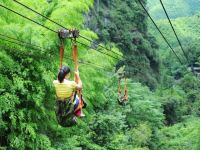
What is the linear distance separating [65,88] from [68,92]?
90 mm

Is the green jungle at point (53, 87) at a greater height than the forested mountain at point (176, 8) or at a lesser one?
lesser

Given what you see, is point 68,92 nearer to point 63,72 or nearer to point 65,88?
point 65,88

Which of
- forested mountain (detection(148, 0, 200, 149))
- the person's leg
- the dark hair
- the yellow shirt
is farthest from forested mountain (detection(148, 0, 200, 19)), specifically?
the dark hair

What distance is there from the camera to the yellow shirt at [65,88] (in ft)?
20.2

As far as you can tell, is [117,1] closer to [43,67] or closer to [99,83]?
[99,83]

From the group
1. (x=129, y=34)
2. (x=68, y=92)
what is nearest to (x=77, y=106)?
(x=68, y=92)

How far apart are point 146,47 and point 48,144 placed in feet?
145

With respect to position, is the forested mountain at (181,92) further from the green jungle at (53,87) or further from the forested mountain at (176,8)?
the forested mountain at (176,8)

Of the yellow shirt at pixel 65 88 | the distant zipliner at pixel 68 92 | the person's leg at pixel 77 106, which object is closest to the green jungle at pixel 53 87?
the distant zipliner at pixel 68 92

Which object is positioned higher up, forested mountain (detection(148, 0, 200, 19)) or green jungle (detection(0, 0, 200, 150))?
forested mountain (detection(148, 0, 200, 19))

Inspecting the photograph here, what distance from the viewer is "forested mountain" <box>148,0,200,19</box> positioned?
422 feet

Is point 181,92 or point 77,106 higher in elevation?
point 181,92

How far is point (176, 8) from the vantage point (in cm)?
13112

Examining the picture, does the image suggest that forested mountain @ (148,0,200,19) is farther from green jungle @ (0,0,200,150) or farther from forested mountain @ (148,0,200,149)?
green jungle @ (0,0,200,150)
